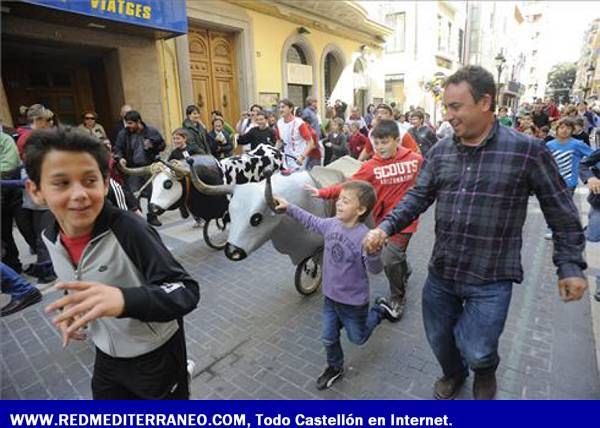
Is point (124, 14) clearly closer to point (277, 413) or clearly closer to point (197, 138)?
point (197, 138)

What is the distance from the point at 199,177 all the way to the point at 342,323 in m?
2.56

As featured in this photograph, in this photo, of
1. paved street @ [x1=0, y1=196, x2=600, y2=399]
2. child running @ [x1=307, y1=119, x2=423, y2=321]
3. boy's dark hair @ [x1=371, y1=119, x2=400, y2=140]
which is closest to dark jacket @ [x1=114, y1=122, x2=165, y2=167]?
paved street @ [x1=0, y1=196, x2=600, y2=399]

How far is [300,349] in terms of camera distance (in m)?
3.38

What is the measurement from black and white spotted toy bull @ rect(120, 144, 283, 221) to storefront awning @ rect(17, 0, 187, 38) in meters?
3.86

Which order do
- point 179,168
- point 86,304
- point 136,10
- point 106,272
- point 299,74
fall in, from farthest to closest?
point 299,74
point 136,10
point 179,168
point 106,272
point 86,304

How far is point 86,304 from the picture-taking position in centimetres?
113

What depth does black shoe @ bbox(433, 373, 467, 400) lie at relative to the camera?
107 inches

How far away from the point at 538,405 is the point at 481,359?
0.64 metres

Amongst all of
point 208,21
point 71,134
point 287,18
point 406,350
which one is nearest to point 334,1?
point 287,18

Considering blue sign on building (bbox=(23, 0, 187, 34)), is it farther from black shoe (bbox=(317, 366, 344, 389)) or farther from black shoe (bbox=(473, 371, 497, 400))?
black shoe (bbox=(473, 371, 497, 400))

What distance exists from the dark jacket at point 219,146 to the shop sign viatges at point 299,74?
6.44 metres

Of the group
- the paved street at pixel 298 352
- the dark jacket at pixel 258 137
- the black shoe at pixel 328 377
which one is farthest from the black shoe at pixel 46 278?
the black shoe at pixel 328 377

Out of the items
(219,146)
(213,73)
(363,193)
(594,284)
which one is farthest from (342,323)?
(213,73)

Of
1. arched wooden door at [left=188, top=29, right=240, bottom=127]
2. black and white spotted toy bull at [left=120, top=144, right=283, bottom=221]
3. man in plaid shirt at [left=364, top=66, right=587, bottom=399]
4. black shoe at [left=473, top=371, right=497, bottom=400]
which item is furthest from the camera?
arched wooden door at [left=188, top=29, right=240, bottom=127]
